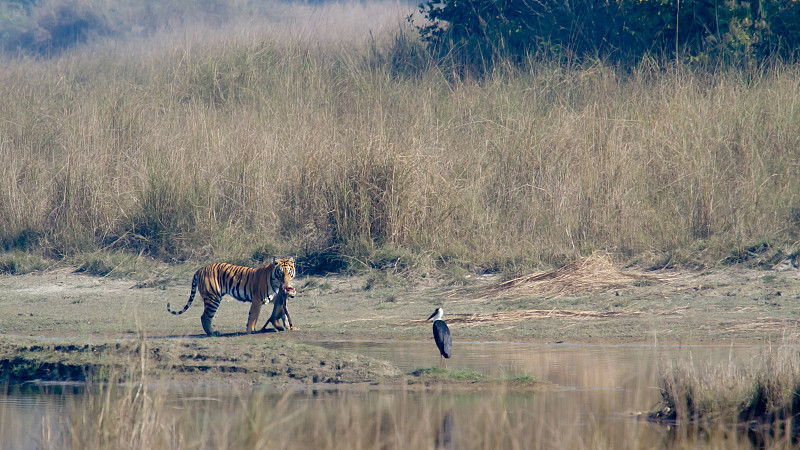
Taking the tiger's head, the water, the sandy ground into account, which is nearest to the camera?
the water

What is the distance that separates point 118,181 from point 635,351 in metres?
7.23

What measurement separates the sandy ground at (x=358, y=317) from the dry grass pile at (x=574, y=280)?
2 cm

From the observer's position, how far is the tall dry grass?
10.4m

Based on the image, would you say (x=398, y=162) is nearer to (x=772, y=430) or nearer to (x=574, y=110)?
(x=574, y=110)

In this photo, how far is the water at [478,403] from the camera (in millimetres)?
4641

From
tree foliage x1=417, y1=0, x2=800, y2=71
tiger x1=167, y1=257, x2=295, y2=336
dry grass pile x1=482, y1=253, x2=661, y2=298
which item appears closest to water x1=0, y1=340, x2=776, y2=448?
tiger x1=167, y1=257, x2=295, y2=336

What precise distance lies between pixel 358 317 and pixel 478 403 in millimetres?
3335

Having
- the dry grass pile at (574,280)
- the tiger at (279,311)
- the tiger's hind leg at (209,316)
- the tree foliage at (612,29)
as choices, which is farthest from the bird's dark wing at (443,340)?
the tree foliage at (612,29)

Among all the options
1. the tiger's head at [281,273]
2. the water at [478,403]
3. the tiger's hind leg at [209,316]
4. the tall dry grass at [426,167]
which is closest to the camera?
the water at [478,403]

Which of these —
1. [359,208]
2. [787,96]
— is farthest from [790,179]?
[359,208]

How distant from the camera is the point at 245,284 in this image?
27.8 feet

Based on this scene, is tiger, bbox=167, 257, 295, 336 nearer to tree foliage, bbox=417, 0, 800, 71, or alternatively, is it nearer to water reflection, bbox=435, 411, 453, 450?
water reflection, bbox=435, 411, 453, 450

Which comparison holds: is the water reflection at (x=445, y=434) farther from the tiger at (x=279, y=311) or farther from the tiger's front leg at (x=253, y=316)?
the tiger's front leg at (x=253, y=316)

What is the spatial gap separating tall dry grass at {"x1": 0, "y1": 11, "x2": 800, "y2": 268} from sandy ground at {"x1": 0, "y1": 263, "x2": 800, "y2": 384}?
619 mm
